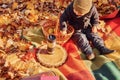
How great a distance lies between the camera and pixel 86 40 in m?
3.95

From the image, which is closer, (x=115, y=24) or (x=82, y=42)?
(x=82, y=42)

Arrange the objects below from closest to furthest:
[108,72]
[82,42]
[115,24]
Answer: [108,72] < [82,42] < [115,24]

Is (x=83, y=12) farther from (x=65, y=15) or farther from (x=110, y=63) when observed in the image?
(x=110, y=63)

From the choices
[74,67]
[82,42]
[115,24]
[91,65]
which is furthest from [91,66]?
[115,24]

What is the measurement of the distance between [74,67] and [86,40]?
490mm

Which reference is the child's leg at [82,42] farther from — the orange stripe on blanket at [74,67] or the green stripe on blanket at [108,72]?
the green stripe on blanket at [108,72]

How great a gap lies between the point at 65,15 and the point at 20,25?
2.27 feet

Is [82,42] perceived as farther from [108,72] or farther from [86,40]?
[108,72]

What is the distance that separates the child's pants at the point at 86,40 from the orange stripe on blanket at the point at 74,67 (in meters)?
0.10

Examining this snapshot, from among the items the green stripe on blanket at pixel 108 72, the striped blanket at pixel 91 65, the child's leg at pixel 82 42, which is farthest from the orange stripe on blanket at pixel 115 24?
the green stripe on blanket at pixel 108 72

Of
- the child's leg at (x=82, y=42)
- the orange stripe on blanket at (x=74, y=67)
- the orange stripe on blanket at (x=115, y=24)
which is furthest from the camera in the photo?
the orange stripe on blanket at (x=115, y=24)

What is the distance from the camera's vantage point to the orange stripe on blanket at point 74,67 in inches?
137

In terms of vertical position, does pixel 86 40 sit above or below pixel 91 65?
above

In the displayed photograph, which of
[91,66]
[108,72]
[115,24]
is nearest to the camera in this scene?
[108,72]
